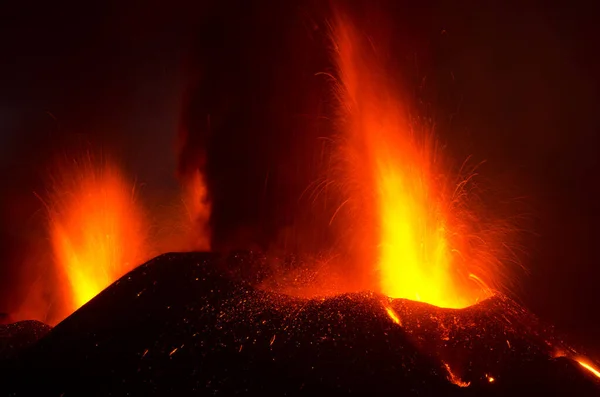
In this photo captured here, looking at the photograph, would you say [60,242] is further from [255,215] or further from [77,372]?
[77,372]

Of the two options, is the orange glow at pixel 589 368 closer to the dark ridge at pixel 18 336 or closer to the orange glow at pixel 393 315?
the orange glow at pixel 393 315

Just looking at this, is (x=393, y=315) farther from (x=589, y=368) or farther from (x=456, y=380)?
Result: (x=589, y=368)

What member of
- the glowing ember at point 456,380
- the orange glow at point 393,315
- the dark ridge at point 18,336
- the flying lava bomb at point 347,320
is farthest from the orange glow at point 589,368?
the dark ridge at point 18,336

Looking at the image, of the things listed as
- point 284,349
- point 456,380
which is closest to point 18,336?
point 284,349

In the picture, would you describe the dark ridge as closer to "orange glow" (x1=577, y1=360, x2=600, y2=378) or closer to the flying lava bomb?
the flying lava bomb

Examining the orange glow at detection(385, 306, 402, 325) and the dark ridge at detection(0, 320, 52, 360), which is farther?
the dark ridge at detection(0, 320, 52, 360)

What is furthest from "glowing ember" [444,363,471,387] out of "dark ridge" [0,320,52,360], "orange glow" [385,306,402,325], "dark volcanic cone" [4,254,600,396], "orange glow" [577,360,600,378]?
"dark ridge" [0,320,52,360]
